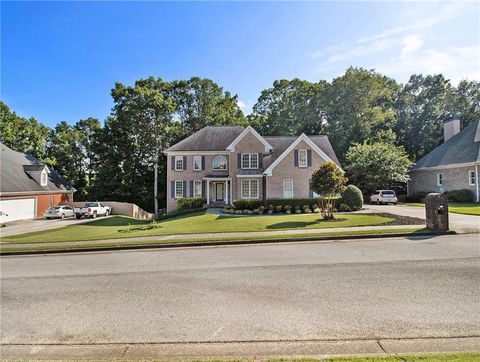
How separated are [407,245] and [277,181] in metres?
17.0

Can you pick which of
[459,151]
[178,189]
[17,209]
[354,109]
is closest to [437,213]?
[459,151]

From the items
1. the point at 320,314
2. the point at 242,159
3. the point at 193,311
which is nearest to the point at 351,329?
the point at 320,314

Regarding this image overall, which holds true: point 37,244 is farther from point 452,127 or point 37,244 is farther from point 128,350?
point 452,127

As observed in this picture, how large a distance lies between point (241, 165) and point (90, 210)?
17.1 m

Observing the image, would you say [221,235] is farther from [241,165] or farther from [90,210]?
[90,210]

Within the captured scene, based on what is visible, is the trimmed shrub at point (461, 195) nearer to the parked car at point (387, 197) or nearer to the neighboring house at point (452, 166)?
the neighboring house at point (452, 166)

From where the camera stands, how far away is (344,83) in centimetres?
4369

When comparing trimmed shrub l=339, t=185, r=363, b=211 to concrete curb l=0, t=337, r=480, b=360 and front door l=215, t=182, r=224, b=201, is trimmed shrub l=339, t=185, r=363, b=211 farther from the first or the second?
concrete curb l=0, t=337, r=480, b=360

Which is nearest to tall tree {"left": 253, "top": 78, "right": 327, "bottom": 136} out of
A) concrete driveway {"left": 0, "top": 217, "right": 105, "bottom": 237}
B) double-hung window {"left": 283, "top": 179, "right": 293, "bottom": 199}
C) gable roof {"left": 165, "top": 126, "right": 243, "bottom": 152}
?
gable roof {"left": 165, "top": 126, "right": 243, "bottom": 152}

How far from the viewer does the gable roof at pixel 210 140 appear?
32750 mm

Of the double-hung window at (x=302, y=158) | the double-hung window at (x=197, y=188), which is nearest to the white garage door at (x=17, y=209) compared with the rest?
the double-hung window at (x=197, y=188)

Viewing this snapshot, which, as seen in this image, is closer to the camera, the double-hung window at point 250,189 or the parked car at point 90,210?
A: the double-hung window at point 250,189

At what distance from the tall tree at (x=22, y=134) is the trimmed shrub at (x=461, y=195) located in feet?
170

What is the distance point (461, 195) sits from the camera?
27.4 meters
